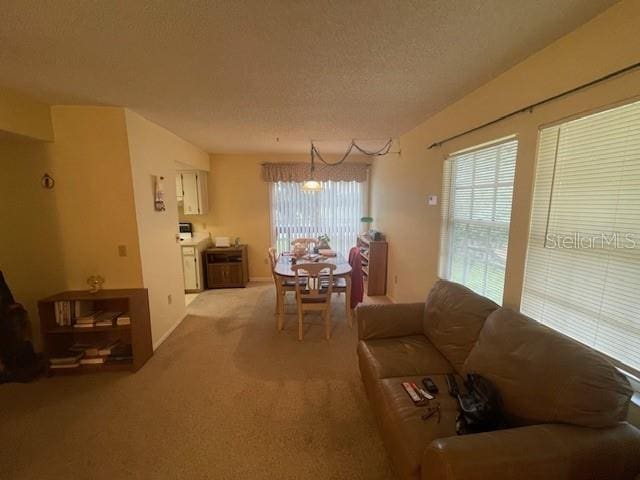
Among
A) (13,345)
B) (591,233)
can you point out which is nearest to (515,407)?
(591,233)

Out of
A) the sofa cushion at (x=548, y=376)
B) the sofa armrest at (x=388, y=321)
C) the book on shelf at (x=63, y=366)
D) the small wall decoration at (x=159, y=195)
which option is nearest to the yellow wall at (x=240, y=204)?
the small wall decoration at (x=159, y=195)

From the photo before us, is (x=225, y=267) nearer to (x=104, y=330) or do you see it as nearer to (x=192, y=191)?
(x=192, y=191)

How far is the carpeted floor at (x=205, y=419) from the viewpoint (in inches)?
62.1

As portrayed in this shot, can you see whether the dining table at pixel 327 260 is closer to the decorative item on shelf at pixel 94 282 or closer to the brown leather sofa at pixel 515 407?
the brown leather sofa at pixel 515 407

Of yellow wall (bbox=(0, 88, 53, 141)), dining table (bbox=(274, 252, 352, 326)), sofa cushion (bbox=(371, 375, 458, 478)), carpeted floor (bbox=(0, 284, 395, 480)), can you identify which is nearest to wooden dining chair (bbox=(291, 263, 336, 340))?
dining table (bbox=(274, 252, 352, 326))

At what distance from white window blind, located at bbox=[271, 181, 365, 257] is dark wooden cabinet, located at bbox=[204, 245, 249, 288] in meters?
0.81

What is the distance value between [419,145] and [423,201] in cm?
71

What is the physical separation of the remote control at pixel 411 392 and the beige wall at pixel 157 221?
8.75ft

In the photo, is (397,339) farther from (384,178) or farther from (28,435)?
(384,178)

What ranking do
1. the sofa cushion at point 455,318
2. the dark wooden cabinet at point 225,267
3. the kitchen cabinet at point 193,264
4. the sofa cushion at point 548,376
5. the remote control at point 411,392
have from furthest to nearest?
the dark wooden cabinet at point 225,267, the kitchen cabinet at point 193,264, the sofa cushion at point 455,318, the remote control at point 411,392, the sofa cushion at point 548,376

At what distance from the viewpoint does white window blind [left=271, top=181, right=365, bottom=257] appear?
204 inches

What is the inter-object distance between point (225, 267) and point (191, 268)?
0.57 metres

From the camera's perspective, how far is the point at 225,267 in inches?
191

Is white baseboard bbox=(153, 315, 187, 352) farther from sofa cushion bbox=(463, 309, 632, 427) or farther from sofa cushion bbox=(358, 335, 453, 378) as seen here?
sofa cushion bbox=(463, 309, 632, 427)
